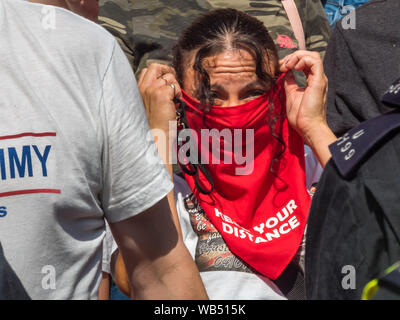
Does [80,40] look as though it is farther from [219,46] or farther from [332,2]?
[332,2]

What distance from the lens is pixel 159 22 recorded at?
8.33 feet

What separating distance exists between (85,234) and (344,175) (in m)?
0.62

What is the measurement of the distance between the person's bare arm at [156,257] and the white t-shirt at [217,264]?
46cm

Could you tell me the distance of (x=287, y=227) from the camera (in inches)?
79.1

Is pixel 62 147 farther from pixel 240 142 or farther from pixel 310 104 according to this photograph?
pixel 310 104

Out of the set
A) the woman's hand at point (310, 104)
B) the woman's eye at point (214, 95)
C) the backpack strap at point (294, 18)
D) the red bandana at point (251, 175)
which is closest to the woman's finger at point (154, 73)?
the red bandana at point (251, 175)

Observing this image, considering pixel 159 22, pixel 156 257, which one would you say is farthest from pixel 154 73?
pixel 156 257

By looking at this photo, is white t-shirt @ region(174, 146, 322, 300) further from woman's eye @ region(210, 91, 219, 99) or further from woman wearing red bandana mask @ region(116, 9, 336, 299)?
woman's eye @ region(210, 91, 219, 99)

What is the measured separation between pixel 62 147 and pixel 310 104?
3.83 ft

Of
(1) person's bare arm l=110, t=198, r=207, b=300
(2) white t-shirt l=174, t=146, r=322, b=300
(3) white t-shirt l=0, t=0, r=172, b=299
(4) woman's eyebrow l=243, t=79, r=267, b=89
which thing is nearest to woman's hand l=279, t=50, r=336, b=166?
(4) woman's eyebrow l=243, t=79, r=267, b=89

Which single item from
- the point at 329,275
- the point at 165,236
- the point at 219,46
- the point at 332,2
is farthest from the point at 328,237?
the point at 332,2

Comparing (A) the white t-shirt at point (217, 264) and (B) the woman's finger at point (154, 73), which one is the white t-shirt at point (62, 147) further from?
(B) the woman's finger at point (154, 73)

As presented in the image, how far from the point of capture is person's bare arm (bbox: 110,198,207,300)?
1363mm

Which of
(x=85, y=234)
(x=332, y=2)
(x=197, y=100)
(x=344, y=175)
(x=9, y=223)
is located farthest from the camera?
(x=332, y=2)
